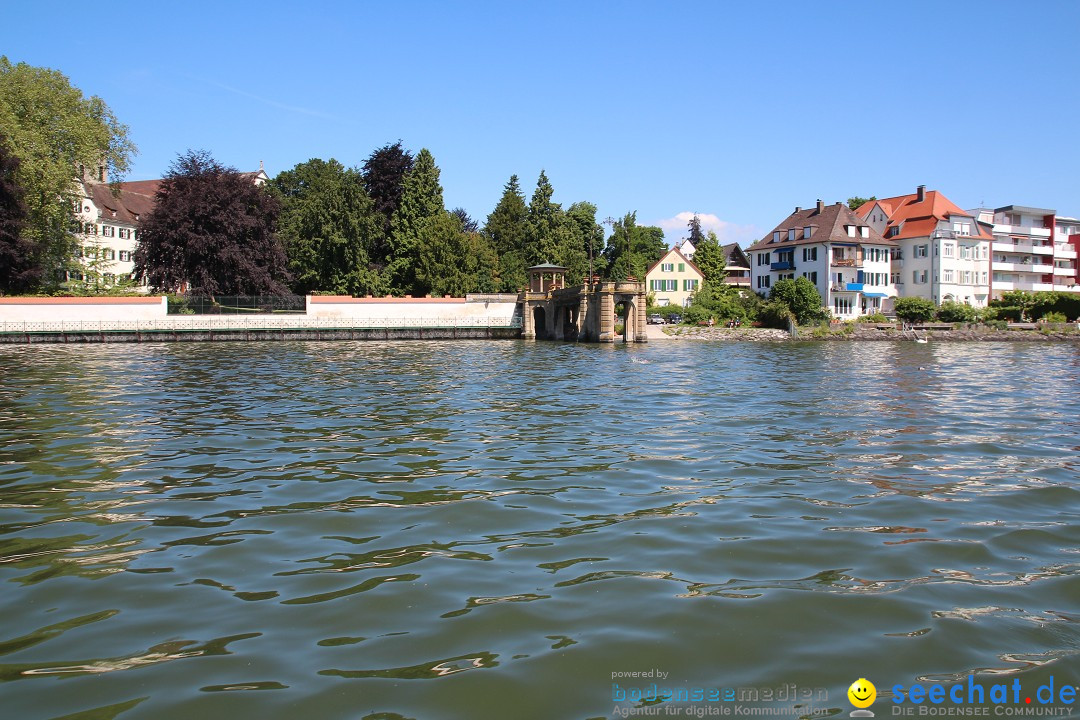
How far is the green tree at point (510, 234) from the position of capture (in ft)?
276

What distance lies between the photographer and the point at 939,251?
77.2 m

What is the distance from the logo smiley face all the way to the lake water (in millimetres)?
58

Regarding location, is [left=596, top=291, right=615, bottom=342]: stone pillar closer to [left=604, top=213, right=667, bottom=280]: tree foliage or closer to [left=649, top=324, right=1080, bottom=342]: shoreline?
[left=649, top=324, right=1080, bottom=342]: shoreline

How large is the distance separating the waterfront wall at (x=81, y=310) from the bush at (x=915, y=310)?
65.9m

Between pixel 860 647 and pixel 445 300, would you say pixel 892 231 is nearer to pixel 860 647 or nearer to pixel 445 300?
pixel 445 300

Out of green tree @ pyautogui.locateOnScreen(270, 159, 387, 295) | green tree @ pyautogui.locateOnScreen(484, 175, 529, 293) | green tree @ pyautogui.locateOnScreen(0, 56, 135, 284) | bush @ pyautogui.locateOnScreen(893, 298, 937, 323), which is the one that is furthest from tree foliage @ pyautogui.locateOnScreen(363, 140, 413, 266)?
bush @ pyautogui.locateOnScreen(893, 298, 937, 323)

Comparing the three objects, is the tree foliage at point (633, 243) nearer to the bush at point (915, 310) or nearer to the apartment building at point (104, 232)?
the bush at point (915, 310)

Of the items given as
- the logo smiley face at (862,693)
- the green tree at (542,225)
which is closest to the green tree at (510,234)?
the green tree at (542,225)

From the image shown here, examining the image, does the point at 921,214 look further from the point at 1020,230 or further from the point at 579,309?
the point at 579,309

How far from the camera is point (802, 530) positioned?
26.6 ft

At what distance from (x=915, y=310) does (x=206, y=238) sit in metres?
63.6

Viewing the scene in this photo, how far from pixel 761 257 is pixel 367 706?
87.2 metres

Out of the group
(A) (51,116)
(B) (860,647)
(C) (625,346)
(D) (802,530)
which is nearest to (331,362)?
(C) (625,346)

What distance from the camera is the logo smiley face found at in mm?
4539
